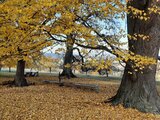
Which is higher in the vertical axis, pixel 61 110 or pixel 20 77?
pixel 20 77

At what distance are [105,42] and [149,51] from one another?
3.09 meters

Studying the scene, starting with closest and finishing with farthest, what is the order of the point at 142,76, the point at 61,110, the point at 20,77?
the point at 61,110 → the point at 142,76 → the point at 20,77

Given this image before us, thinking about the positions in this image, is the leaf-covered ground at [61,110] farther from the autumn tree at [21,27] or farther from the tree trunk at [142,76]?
the autumn tree at [21,27]

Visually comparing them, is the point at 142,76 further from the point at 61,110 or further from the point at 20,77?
the point at 20,77

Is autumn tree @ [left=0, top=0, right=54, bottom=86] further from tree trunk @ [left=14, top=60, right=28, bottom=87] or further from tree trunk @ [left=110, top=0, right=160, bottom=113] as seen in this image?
tree trunk @ [left=14, top=60, right=28, bottom=87]

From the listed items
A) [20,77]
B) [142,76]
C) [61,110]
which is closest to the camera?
[61,110]

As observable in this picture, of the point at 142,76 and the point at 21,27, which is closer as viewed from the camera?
the point at 21,27

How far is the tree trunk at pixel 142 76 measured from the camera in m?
12.9

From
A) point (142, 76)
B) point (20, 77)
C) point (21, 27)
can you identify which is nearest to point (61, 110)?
point (142, 76)

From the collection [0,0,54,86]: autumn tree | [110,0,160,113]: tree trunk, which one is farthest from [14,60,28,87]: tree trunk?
[0,0,54,86]: autumn tree

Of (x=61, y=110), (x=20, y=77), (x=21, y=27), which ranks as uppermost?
(x=21, y=27)

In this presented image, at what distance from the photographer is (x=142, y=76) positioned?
43.6 ft

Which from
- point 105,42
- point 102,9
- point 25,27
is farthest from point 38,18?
point 105,42

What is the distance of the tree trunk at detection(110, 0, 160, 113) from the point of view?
12945mm
